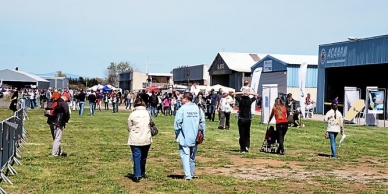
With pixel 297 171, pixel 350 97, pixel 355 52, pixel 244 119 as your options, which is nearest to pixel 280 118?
pixel 244 119

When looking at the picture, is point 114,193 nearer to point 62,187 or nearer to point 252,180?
point 62,187

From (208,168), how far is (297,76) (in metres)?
41.9

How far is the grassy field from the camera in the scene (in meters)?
10.4

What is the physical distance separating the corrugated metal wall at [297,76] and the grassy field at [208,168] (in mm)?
32963

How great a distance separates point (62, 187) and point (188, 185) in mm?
2256

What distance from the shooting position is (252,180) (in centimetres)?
1142

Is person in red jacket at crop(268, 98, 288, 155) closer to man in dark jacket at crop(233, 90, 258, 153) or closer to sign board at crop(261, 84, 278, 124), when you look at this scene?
man in dark jacket at crop(233, 90, 258, 153)

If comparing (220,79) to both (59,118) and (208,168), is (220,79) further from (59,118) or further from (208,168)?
(208,168)

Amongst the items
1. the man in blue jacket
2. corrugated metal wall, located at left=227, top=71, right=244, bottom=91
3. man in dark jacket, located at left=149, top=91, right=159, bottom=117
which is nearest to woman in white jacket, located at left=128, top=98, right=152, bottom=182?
the man in blue jacket

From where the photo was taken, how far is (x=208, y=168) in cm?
1296

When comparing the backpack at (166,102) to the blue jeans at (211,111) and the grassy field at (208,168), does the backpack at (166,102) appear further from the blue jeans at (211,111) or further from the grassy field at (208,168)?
the grassy field at (208,168)

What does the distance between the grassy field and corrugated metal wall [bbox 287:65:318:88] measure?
108ft

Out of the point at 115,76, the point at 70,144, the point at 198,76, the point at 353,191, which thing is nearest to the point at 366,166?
the point at 353,191

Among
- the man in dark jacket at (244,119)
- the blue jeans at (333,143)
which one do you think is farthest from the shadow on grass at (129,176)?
the blue jeans at (333,143)
